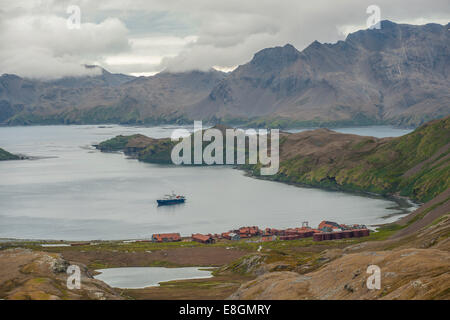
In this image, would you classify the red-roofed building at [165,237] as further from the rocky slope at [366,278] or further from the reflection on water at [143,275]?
the rocky slope at [366,278]

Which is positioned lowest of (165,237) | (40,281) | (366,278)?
(165,237)

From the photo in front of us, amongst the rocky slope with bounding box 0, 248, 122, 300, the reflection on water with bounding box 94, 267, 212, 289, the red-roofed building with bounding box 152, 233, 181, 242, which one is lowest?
the reflection on water with bounding box 94, 267, 212, 289

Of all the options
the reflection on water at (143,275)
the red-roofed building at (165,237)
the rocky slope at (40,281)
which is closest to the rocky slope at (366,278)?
the rocky slope at (40,281)

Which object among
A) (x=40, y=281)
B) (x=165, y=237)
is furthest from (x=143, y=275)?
(x=165, y=237)

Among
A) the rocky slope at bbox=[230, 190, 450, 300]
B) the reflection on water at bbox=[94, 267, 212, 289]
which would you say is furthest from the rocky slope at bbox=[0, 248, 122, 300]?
the rocky slope at bbox=[230, 190, 450, 300]

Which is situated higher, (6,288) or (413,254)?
(413,254)

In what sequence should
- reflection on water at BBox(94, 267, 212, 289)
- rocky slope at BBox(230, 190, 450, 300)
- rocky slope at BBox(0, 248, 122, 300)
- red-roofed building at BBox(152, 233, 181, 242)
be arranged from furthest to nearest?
red-roofed building at BBox(152, 233, 181, 242)
reflection on water at BBox(94, 267, 212, 289)
rocky slope at BBox(0, 248, 122, 300)
rocky slope at BBox(230, 190, 450, 300)

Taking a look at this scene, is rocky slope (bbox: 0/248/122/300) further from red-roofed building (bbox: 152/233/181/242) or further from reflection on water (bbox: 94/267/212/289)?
red-roofed building (bbox: 152/233/181/242)

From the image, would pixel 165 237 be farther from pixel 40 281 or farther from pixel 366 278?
pixel 366 278

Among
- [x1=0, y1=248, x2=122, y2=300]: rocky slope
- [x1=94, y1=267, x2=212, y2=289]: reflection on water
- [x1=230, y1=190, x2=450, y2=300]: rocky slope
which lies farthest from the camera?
[x1=94, y1=267, x2=212, y2=289]: reflection on water
